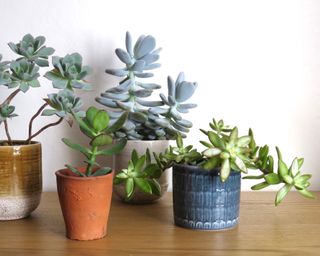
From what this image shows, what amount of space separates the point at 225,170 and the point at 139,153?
24cm

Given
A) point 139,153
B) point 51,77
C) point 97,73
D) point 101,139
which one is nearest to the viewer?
point 101,139

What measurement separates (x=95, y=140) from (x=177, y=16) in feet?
1.41

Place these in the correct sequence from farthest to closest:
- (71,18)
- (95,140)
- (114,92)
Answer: (71,18), (114,92), (95,140)

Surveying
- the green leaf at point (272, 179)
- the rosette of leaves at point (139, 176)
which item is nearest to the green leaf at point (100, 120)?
the rosette of leaves at point (139, 176)

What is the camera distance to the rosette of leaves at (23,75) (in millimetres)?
713

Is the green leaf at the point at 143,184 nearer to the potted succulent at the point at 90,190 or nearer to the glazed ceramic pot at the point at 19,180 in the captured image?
the potted succulent at the point at 90,190

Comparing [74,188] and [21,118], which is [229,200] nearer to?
[74,188]

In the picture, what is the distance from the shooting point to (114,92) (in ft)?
2.75

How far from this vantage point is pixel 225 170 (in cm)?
63

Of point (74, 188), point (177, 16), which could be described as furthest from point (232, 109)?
point (74, 188)

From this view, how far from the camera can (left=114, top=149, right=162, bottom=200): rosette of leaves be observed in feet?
2.30

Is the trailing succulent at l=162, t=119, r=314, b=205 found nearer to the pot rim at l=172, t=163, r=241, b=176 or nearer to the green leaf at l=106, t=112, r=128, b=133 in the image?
the pot rim at l=172, t=163, r=241, b=176

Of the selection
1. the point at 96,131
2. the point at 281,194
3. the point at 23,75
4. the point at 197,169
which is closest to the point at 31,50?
the point at 23,75

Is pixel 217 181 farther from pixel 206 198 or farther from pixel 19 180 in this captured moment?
pixel 19 180
